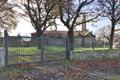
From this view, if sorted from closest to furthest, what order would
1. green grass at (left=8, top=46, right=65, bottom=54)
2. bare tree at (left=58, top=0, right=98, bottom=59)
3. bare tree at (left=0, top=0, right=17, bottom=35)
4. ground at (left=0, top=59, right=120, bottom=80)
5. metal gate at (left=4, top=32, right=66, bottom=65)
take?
ground at (left=0, top=59, right=120, bottom=80), metal gate at (left=4, top=32, right=66, bottom=65), green grass at (left=8, top=46, right=65, bottom=54), bare tree at (left=58, top=0, right=98, bottom=59), bare tree at (left=0, top=0, right=17, bottom=35)

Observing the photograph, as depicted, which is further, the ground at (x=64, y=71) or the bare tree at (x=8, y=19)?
the bare tree at (x=8, y=19)

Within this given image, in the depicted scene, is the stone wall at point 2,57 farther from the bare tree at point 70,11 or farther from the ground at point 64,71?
the bare tree at point 70,11

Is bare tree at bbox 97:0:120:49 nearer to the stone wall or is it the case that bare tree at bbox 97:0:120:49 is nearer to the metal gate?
the metal gate

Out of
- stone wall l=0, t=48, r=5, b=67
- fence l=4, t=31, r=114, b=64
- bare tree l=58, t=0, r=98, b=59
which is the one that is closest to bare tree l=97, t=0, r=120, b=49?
bare tree l=58, t=0, r=98, b=59

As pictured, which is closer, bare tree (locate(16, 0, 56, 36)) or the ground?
the ground

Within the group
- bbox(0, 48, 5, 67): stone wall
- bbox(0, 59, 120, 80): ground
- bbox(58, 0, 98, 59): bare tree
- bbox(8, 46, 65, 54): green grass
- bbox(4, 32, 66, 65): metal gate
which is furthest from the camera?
bbox(58, 0, 98, 59): bare tree

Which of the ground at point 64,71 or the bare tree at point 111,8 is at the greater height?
the bare tree at point 111,8

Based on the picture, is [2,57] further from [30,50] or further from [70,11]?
[70,11]

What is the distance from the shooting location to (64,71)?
1905 centimetres

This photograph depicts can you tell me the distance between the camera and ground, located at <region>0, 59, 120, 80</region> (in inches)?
666

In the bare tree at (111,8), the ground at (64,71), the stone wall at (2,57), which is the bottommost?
the ground at (64,71)

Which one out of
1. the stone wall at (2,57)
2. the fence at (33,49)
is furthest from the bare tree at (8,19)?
the stone wall at (2,57)

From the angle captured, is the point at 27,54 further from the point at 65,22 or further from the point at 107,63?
the point at 65,22

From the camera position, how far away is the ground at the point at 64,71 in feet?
55.5
